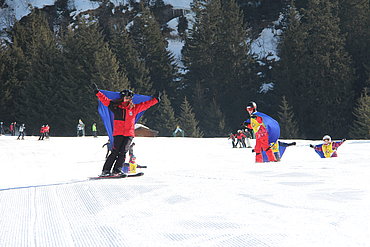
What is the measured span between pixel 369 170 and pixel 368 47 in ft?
144

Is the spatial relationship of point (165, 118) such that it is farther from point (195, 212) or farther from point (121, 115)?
point (195, 212)

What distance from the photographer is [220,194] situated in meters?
5.16

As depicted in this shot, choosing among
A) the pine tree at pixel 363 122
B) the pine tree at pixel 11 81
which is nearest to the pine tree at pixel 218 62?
the pine tree at pixel 363 122

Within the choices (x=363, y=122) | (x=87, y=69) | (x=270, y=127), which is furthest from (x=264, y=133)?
(x=87, y=69)

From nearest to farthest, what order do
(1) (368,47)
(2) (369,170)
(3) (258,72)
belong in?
(2) (369,170), (1) (368,47), (3) (258,72)

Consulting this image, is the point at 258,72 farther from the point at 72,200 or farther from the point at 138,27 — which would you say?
the point at 72,200

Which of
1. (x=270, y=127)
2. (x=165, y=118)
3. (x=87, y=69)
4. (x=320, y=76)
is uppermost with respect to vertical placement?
(x=87, y=69)

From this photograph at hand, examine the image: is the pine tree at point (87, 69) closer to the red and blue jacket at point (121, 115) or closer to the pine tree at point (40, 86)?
the pine tree at point (40, 86)

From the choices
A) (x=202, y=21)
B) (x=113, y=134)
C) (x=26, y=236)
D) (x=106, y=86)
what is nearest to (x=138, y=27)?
(x=202, y=21)

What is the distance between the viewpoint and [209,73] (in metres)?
56.1

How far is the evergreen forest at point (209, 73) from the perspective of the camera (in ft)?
154

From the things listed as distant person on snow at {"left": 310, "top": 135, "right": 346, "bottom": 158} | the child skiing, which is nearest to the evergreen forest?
distant person on snow at {"left": 310, "top": 135, "right": 346, "bottom": 158}

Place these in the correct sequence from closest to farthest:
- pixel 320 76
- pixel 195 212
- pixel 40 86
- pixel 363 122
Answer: pixel 195 212 → pixel 363 122 → pixel 320 76 → pixel 40 86

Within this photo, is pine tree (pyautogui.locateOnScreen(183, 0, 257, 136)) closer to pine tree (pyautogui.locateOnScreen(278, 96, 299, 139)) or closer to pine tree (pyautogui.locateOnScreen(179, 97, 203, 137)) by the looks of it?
pine tree (pyautogui.locateOnScreen(179, 97, 203, 137))
